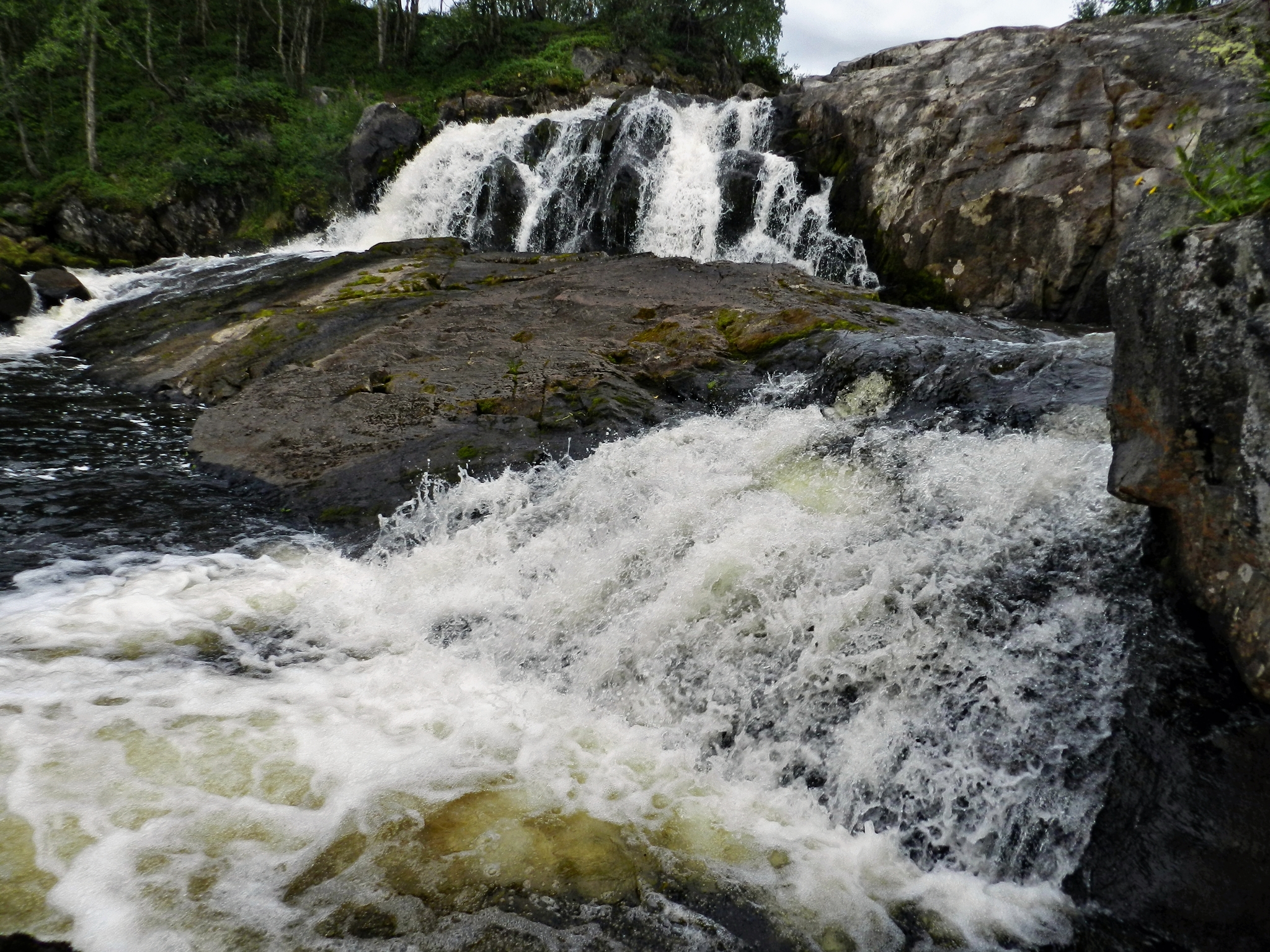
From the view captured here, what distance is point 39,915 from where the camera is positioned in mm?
2436

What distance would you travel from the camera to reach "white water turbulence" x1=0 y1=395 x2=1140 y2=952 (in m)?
2.65

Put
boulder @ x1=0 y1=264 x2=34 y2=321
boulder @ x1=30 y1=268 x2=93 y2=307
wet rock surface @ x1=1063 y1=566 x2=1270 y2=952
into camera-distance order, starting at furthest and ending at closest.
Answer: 1. boulder @ x1=30 y1=268 x2=93 y2=307
2. boulder @ x1=0 y1=264 x2=34 y2=321
3. wet rock surface @ x1=1063 y1=566 x2=1270 y2=952

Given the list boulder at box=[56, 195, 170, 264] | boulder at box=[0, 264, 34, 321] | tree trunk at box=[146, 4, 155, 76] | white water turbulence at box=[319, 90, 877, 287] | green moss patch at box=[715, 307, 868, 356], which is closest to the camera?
green moss patch at box=[715, 307, 868, 356]

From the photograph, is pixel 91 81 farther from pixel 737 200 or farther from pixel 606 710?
pixel 606 710

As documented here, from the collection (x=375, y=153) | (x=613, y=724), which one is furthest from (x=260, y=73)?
(x=613, y=724)

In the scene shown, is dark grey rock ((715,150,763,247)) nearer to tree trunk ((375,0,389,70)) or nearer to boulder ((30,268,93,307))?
boulder ((30,268,93,307))

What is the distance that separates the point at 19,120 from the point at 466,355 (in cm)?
1924

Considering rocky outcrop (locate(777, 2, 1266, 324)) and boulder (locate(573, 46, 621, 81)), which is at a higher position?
boulder (locate(573, 46, 621, 81))

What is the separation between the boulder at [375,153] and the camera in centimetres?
1842

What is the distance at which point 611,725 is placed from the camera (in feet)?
12.2

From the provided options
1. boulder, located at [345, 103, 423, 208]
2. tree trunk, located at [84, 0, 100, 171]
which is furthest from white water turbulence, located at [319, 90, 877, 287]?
tree trunk, located at [84, 0, 100, 171]

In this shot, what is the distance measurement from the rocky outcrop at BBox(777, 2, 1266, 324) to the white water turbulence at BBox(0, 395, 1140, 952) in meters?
7.91

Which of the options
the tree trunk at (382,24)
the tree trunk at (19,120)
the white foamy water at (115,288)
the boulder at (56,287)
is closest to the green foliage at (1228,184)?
the white foamy water at (115,288)

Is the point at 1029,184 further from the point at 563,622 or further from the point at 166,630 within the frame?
the point at 166,630
